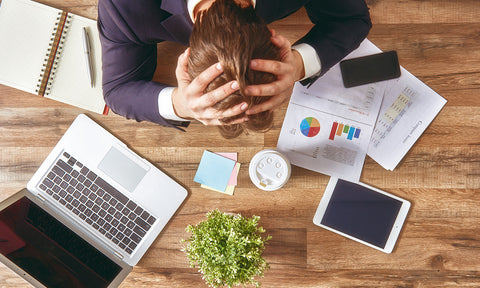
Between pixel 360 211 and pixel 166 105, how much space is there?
Answer: 694 millimetres

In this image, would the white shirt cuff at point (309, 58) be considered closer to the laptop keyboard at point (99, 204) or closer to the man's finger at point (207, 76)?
the man's finger at point (207, 76)

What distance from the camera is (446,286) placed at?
42.6 inches

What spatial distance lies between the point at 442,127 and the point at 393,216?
1.08 feet

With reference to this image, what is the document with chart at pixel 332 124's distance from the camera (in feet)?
3.56

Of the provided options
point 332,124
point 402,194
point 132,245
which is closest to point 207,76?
point 332,124

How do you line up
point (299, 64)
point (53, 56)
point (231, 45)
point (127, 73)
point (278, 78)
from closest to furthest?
point (231, 45)
point (278, 78)
point (299, 64)
point (127, 73)
point (53, 56)

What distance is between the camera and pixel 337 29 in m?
0.96

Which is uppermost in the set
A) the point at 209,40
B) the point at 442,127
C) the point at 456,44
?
the point at 209,40

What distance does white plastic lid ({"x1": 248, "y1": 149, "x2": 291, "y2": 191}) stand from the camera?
3.40 ft

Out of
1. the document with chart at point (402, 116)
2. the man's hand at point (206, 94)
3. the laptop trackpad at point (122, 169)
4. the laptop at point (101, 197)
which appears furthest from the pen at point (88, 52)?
the document with chart at point (402, 116)

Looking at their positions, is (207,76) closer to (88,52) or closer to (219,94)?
(219,94)

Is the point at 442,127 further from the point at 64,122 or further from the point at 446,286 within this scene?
the point at 64,122

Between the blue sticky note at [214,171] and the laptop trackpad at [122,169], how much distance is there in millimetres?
185

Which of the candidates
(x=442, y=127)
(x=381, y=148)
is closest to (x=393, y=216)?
(x=381, y=148)
